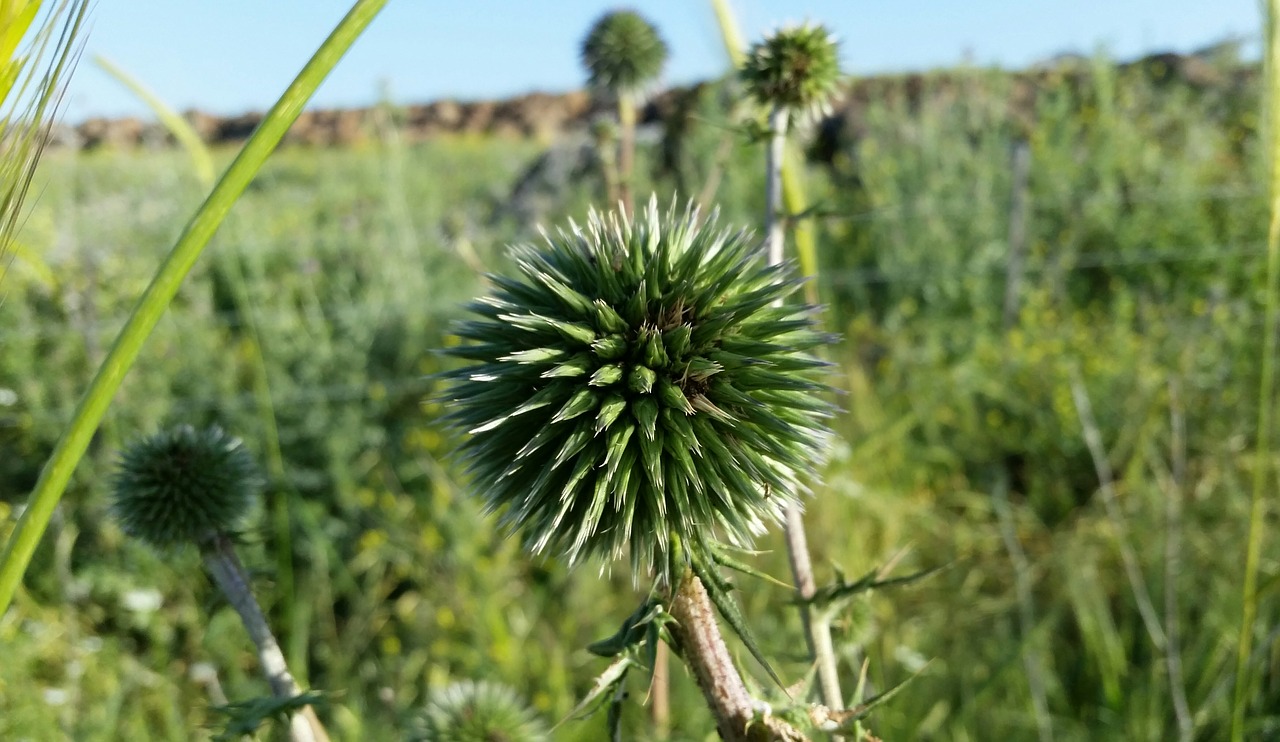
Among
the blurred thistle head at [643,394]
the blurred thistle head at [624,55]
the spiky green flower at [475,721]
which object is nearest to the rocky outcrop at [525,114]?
the blurred thistle head at [624,55]

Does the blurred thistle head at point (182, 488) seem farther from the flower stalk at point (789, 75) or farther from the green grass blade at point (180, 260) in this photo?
the flower stalk at point (789, 75)

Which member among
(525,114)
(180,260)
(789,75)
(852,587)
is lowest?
(852,587)

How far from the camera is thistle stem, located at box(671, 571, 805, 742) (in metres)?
0.87

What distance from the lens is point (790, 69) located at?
4.91ft

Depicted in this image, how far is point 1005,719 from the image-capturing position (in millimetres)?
2572

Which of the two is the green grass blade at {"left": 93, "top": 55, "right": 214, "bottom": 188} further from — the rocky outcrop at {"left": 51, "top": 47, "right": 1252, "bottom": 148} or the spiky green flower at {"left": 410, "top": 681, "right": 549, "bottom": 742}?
the rocky outcrop at {"left": 51, "top": 47, "right": 1252, "bottom": 148}

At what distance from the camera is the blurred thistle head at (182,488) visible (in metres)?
1.32

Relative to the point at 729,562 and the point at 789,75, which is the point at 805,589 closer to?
the point at 729,562

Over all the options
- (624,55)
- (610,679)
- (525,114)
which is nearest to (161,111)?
(624,55)

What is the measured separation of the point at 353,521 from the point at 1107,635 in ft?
9.93

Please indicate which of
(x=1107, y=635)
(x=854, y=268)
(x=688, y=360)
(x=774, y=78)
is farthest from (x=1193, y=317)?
(x=688, y=360)

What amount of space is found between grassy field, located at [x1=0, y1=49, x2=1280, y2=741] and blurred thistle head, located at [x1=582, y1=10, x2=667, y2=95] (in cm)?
42

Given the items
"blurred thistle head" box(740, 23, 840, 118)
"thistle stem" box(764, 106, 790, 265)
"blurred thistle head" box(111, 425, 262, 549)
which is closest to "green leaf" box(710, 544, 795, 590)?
"thistle stem" box(764, 106, 790, 265)

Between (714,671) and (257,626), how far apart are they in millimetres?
590
